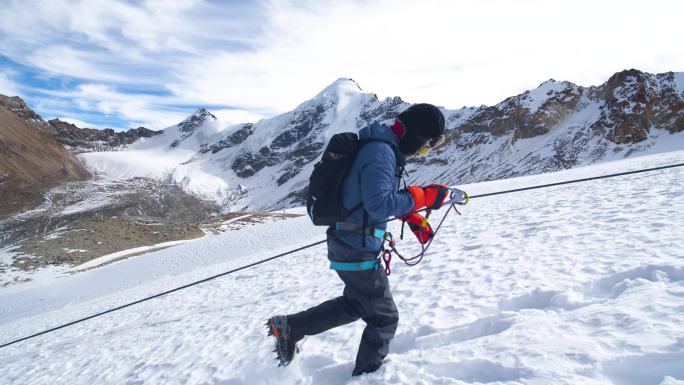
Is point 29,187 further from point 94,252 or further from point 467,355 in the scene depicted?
point 467,355

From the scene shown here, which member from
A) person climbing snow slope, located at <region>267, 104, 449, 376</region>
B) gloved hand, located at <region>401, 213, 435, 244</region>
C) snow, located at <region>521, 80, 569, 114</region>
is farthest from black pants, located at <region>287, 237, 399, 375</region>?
snow, located at <region>521, 80, 569, 114</region>

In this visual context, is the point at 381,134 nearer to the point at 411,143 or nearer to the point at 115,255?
the point at 411,143

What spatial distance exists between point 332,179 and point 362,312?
1.43 meters

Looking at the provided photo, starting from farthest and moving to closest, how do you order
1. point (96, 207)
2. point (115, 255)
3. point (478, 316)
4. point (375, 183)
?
point (96, 207) → point (115, 255) → point (478, 316) → point (375, 183)

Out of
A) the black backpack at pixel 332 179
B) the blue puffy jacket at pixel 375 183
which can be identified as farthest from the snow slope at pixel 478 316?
the black backpack at pixel 332 179

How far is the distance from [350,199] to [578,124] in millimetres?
145707

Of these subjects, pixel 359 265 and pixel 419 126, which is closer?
pixel 419 126

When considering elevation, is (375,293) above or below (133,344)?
above

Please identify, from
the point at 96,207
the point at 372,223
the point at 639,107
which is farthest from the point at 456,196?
the point at 96,207

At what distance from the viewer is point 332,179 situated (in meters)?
3.78

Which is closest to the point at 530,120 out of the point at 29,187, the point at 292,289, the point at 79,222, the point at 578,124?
the point at 578,124

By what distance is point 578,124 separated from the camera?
129 metres

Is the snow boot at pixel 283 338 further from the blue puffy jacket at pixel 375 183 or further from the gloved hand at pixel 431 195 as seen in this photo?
the gloved hand at pixel 431 195

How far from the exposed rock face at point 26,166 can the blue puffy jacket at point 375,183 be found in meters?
159
